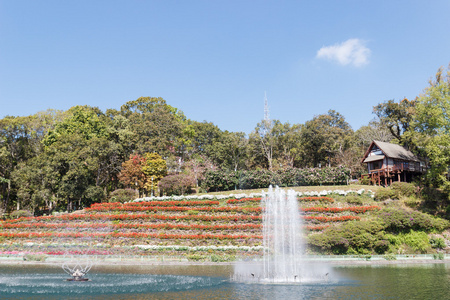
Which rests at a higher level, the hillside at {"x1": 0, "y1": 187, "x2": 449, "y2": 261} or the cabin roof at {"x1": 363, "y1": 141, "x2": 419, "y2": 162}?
the cabin roof at {"x1": 363, "y1": 141, "x2": 419, "y2": 162}

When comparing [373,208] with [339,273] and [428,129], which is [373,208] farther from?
[339,273]

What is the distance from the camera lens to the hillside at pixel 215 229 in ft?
Answer: 92.7

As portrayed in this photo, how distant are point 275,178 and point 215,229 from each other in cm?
1753

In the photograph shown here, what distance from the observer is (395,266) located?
77.7 feet

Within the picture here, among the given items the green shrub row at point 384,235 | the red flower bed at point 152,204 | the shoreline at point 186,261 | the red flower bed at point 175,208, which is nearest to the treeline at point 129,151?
the red flower bed at point 152,204

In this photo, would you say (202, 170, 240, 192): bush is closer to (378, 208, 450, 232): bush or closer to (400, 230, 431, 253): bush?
(378, 208, 450, 232): bush

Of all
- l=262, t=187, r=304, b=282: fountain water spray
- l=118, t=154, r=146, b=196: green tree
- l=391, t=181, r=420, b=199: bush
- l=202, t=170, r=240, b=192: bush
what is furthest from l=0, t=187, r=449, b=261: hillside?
l=118, t=154, r=146, b=196: green tree

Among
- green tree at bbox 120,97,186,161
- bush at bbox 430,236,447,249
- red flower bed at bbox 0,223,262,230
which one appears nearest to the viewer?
bush at bbox 430,236,447,249

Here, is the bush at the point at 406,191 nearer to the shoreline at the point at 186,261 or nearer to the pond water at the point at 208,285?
the shoreline at the point at 186,261

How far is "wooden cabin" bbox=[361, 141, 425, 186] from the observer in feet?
148

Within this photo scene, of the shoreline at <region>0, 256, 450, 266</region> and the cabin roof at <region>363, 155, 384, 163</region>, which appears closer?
the shoreline at <region>0, 256, 450, 266</region>

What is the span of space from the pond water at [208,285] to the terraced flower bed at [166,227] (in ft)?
22.3

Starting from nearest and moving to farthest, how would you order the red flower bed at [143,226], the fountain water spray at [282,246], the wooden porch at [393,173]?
the fountain water spray at [282,246] < the red flower bed at [143,226] < the wooden porch at [393,173]

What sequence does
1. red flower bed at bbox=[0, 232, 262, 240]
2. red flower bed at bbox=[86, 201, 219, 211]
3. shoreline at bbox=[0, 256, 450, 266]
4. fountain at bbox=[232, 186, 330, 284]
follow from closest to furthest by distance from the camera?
fountain at bbox=[232, 186, 330, 284] → shoreline at bbox=[0, 256, 450, 266] → red flower bed at bbox=[0, 232, 262, 240] → red flower bed at bbox=[86, 201, 219, 211]
